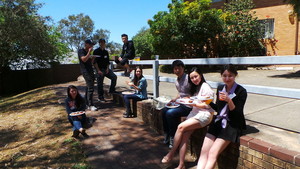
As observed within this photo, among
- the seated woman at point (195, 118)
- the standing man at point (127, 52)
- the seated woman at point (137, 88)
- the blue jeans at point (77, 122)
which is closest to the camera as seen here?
the seated woman at point (195, 118)

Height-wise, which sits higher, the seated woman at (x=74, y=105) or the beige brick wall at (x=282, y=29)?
the beige brick wall at (x=282, y=29)

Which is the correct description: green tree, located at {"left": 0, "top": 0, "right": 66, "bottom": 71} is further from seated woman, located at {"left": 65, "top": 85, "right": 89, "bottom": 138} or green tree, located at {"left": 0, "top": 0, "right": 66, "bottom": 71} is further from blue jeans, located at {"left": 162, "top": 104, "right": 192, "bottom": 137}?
blue jeans, located at {"left": 162, "top": 104, "right": 192, "bottom": 137}

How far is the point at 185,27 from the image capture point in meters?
12.8

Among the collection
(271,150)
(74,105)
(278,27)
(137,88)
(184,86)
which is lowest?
(271,150)

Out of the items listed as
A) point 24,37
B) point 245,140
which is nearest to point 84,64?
point 245,140

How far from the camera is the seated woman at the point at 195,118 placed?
2982 mm

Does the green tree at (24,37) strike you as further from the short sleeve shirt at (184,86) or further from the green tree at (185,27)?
the short sleeve shirt at (184,86)

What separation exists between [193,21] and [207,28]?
102 cm

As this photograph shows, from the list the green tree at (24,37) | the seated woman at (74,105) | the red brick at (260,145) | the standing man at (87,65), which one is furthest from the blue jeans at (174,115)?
the green tree at (24,37)

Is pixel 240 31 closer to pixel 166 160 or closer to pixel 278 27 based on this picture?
pixel 278 27

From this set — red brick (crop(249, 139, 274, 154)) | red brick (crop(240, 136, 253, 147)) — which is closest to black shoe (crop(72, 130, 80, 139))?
red brick (crop(240, 136, 253, 147))

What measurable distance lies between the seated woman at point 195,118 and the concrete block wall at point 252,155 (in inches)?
9.5

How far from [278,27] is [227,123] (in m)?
13.7

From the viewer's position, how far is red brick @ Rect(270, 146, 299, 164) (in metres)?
2.17
